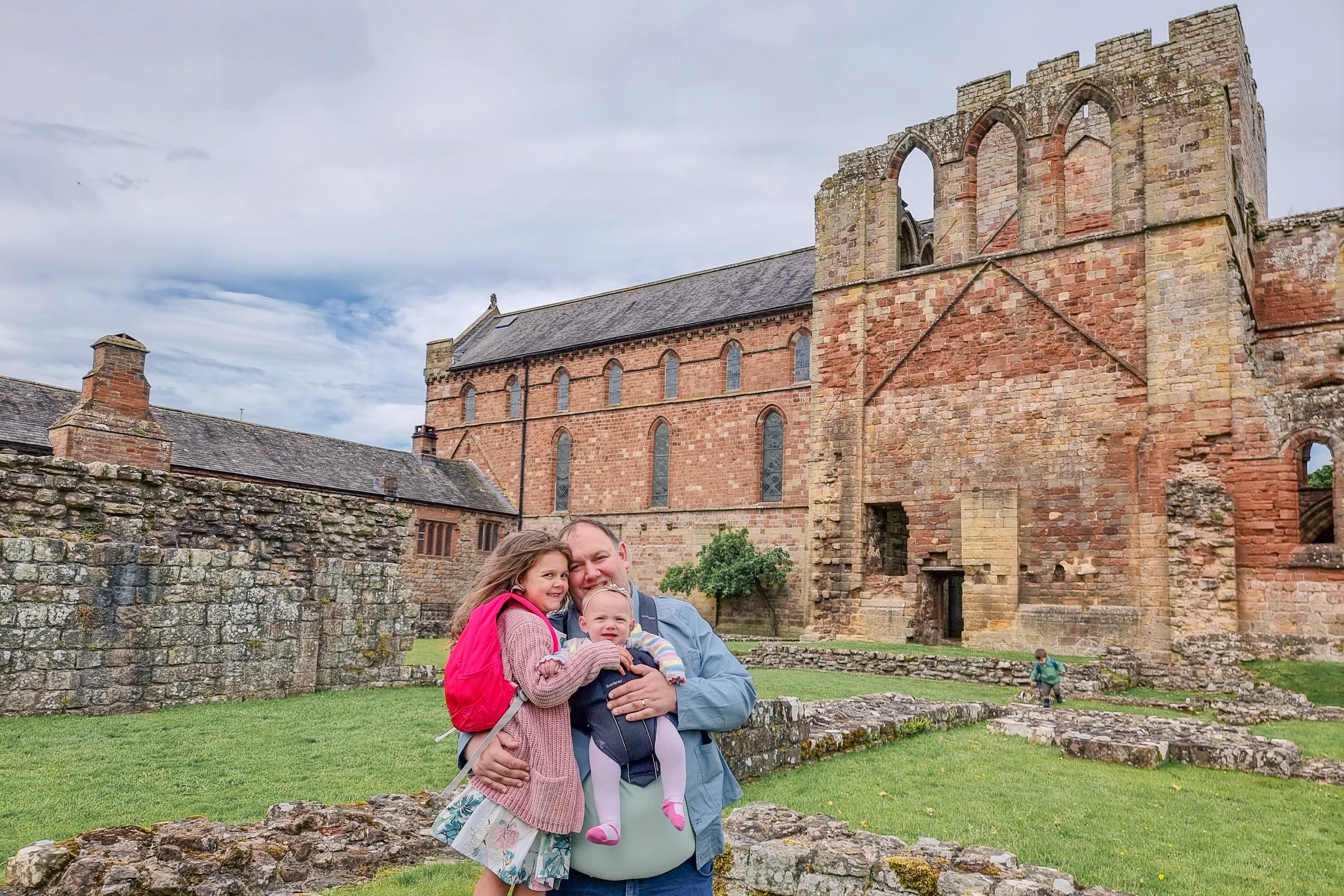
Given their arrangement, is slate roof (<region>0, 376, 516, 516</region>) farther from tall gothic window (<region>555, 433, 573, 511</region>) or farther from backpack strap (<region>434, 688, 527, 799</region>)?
backpack strap (<region>434, 688, 527, 799</region>)

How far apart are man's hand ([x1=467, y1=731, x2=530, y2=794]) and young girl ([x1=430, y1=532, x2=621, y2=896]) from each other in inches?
0.8

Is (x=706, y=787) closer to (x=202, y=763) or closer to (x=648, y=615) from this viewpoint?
(x=648, y=615)

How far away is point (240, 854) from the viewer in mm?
4324

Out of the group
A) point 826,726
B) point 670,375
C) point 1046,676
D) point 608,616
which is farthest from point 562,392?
point 608,616

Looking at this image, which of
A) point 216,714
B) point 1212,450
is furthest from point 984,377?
point 216,714

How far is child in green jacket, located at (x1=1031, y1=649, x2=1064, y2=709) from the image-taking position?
1327cm

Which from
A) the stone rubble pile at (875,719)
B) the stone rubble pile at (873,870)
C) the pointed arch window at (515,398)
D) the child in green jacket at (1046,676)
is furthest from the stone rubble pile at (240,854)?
the pointed arch window at (515,398)

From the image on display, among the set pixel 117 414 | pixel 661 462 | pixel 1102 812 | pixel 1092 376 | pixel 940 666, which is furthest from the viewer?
pixel 661 462

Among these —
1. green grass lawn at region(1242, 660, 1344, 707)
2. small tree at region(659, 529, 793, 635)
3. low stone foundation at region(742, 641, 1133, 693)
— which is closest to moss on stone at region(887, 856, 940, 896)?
low stone foundation at region(742, 641, 1133, 693)

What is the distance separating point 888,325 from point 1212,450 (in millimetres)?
8264

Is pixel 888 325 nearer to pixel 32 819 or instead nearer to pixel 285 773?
pixel 285 773

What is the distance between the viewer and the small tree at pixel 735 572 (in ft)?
95.5

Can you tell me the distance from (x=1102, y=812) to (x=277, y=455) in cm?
2885

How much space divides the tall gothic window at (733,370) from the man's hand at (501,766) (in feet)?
98.0
